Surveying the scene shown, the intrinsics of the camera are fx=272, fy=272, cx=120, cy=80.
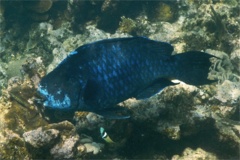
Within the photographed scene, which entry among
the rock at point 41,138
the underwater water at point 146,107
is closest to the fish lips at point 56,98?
the underwater water at point 146,107

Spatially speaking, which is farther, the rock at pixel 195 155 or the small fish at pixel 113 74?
the rock at pixel 195 155

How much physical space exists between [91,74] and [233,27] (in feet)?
18.1

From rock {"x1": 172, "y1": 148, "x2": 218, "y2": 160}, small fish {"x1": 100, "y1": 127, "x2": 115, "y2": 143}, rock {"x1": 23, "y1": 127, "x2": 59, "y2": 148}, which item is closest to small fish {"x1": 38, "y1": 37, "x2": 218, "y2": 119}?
rock {"x1": 23, "y1": 127, "x2": 59, "y2": 148}

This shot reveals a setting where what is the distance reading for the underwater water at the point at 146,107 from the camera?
12.6 ft

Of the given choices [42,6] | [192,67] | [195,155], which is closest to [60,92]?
[192,67]

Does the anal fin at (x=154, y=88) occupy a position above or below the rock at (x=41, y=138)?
above

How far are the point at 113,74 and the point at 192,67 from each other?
94 centimetres

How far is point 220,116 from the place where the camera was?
5066 millimetres

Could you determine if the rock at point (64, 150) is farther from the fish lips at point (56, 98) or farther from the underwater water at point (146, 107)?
the fish lips at point (56, 98)

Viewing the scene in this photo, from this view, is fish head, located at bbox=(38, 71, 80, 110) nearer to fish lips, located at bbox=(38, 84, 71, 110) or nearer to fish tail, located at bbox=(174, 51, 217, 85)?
fish lips, located at bbox=(38, 84, 71, 110)

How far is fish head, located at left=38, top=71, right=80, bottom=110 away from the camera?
2852 mm

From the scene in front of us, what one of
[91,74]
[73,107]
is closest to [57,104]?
[73,107]

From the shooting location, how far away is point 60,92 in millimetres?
2859

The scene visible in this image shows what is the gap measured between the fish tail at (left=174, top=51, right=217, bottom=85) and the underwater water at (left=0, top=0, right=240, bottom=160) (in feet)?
0.16
